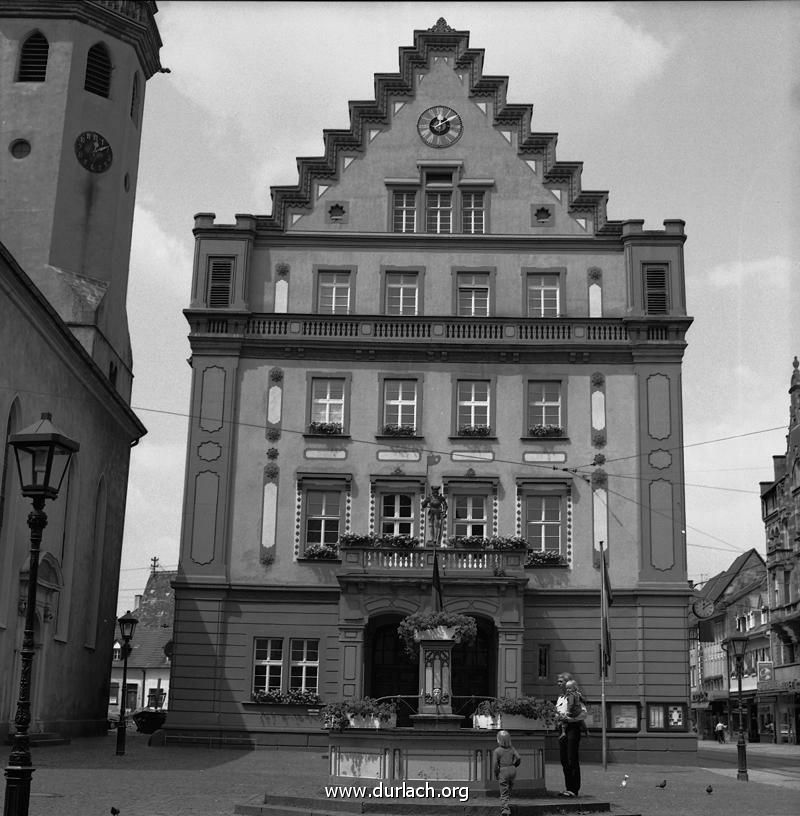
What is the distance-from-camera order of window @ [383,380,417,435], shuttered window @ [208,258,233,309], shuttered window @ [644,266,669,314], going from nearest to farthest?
window @ [383,380,417,435], shuttered window @ [644,266,669,314], shuttered window @ [208,258,233,309]

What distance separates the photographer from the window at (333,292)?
140 feet

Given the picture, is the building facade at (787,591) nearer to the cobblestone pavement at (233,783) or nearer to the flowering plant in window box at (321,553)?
the cobblestone pavement at (233,783)

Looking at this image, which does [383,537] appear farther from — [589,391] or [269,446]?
[589,391]

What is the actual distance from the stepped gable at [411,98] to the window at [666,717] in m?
16.2

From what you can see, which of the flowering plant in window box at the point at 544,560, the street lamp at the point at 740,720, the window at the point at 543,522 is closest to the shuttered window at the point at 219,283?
the window at the point at 543,522

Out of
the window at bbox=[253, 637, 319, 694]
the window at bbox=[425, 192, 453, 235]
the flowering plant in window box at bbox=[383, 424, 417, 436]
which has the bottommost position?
the window at bbox=[253, 637, 319, 694]

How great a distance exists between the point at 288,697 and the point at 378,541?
227 inches

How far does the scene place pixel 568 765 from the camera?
21.0 metres

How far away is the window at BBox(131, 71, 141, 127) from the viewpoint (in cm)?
4838

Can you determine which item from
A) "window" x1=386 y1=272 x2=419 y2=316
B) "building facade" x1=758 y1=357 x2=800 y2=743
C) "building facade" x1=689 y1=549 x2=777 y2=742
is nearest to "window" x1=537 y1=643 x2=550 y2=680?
"window" x1=386 y1=272 x2=419 y2=316

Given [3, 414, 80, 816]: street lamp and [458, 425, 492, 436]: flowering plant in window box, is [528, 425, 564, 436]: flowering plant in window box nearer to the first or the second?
[458, 425, 492, 436]: flowering plant in window box

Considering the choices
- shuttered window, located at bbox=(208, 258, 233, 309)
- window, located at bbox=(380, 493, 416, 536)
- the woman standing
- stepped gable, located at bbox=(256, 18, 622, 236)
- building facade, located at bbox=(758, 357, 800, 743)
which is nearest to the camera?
the woman standing

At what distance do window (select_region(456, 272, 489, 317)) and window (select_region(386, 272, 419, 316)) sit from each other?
61.2 inches

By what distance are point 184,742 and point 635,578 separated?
610 inches
